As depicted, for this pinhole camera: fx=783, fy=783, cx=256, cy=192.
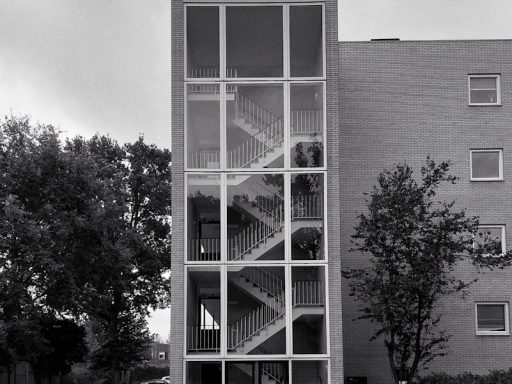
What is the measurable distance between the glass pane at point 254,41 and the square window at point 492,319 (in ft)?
36.4

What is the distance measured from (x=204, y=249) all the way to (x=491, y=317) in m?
10.9

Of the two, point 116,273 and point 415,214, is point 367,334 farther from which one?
point 116,273

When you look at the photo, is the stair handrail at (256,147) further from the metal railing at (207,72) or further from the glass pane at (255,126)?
the metal railing at (207,72)

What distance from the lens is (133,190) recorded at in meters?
48.9

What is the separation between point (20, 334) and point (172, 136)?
14.2 metres

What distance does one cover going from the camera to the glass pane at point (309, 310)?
939 inches

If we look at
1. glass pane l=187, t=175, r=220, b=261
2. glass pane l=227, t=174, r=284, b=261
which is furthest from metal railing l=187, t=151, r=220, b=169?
glass pane l=227, t=174, r=284, b=261

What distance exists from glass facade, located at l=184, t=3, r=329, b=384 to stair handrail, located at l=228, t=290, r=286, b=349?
0.04 metres

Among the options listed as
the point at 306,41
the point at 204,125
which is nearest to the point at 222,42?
the point at 204,125

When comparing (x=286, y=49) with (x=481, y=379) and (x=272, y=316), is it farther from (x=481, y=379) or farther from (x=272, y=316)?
(x=481, y=379)

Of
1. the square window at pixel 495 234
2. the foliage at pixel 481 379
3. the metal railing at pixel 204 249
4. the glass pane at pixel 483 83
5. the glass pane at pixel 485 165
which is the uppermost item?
the glass pane at pixel 483 83

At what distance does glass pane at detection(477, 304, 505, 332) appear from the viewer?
27797 mm

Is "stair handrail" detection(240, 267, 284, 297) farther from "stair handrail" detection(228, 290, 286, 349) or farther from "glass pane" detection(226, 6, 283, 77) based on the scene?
"glass pane" detection(226, 6, 283, 77)

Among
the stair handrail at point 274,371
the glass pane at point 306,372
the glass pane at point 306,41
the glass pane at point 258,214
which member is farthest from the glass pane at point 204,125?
the glass pane at point 306,372
